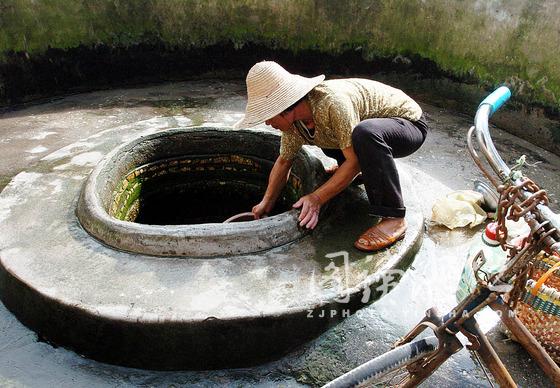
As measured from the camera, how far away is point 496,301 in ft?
5.62

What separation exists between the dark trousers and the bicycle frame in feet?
2.80

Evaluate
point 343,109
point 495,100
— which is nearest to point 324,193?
point 343,109

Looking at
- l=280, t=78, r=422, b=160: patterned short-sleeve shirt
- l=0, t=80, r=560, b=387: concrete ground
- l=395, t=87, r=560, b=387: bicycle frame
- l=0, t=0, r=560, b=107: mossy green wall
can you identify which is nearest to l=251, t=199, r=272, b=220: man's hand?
l=280, t=78, r=422, b=160: patterned short-sleeve shirt

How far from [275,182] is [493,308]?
1.95 meters

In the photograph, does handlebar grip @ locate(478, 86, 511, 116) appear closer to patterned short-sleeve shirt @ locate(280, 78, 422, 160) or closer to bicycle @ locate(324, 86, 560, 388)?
bicycle @ locate(324, 86, 560, 388)

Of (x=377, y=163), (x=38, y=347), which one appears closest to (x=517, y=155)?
(x=377, y=163)

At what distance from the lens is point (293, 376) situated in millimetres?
2494

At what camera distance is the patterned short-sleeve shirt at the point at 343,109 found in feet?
Answer: 9.14

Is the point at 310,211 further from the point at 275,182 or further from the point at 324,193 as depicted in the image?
the point at 275,182

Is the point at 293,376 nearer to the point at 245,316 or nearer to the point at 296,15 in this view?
the point at 245,316

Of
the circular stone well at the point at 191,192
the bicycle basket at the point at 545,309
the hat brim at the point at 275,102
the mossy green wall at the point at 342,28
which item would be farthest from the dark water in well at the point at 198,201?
the mossy green wall at the point at 342,28

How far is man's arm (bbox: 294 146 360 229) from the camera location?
9.67 ft

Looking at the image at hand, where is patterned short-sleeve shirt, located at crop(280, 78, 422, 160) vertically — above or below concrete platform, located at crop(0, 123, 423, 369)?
above

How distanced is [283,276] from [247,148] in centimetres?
166
